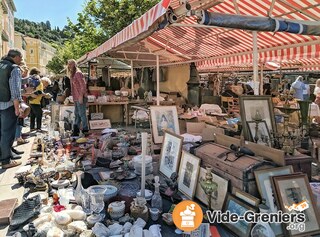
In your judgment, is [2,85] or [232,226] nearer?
[232,226]

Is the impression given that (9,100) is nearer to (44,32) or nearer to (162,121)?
(162,121)

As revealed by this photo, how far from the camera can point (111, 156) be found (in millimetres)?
4203

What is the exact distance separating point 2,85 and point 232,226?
12.7 feet

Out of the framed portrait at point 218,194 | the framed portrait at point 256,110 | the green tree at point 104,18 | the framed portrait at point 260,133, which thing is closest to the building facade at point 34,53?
the green tree at point 104,18

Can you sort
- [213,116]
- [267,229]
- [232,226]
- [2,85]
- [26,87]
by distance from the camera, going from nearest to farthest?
[267,229] → [232,226] → [2,85] → [213,116] → [26,87]

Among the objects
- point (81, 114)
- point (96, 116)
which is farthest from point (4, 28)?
point (81, 114)

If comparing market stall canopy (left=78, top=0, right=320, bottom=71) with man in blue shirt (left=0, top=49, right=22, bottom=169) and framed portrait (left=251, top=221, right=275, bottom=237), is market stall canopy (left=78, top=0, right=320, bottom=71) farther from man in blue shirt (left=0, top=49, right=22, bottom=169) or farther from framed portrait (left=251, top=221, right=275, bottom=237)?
framed portrait (left=251, top=221, right=275, bottom=237)

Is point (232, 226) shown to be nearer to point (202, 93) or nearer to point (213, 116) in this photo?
point (213, 116)

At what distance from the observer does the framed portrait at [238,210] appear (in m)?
2.00

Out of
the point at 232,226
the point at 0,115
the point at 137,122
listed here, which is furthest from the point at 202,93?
the point at 232,226

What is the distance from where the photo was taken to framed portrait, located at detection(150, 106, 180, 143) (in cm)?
418

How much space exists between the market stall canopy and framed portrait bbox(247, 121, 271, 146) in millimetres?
1002

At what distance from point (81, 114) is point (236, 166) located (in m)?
4.82

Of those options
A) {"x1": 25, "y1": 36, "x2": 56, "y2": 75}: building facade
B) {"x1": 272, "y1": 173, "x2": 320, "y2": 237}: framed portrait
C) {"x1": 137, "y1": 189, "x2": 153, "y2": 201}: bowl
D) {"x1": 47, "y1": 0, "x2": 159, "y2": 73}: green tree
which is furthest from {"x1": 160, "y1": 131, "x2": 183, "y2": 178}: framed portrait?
{"x1": 25, "y1": 36, "x2": 56, "y2": 75}: building facade
